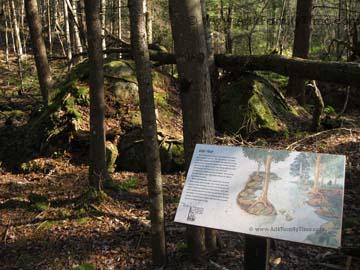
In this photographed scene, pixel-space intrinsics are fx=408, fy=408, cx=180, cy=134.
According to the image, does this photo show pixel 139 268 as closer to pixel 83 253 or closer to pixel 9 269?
pixel 83 253

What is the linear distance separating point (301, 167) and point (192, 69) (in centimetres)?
159

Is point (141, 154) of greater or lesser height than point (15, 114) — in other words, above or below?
below

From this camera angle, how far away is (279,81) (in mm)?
13500

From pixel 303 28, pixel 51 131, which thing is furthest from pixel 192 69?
pixel 303 28

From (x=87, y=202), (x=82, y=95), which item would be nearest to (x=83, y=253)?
(x=87, y=202)

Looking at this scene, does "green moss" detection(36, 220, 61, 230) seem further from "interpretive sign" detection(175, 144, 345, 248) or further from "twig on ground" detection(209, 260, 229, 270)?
"interpretive sign" detection(175, 144, 345, 248)

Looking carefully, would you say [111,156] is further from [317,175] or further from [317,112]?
[317,175]

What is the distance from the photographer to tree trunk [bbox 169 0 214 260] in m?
4.27

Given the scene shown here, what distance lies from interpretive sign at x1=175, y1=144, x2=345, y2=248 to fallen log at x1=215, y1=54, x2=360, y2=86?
4417 mm

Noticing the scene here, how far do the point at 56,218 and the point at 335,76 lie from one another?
543cm

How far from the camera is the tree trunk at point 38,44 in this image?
9.97 m

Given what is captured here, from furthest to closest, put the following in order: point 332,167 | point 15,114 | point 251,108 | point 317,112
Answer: point 15,114 < point 251,108 < point 317,112 < point 332,167

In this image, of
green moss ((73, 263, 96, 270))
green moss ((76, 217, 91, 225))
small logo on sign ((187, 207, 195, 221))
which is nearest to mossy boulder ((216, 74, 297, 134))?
green moss ((76, 217, 91, 225))

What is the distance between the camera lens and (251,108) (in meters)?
9.09
